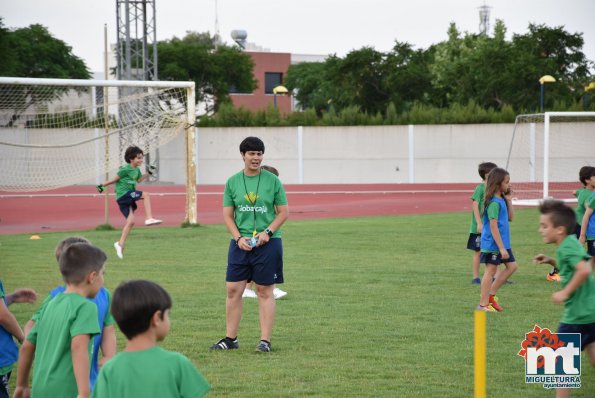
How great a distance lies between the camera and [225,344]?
8570mm

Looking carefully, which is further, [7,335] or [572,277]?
[572,277]

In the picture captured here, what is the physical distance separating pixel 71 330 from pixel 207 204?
86.6 ft

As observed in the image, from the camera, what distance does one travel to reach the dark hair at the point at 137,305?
12.6 feet

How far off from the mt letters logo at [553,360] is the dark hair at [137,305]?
3.41 metres

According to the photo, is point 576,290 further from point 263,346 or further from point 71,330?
point 71,330

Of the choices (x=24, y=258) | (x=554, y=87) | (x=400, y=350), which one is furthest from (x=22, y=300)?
(x=554, y=87)

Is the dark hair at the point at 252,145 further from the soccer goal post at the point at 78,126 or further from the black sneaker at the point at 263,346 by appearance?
the soccer goal post at the point at 78,126

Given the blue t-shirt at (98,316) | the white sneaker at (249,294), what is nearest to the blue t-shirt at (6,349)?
the blue t-shirt at (98,316)

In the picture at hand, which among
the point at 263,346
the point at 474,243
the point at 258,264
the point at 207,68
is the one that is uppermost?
the point at 207,68

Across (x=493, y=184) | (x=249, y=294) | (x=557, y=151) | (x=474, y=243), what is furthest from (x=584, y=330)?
(x=557, y=151)

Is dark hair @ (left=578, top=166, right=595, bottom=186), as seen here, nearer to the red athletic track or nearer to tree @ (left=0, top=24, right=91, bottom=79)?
the red athletic track

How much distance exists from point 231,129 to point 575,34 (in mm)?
24169

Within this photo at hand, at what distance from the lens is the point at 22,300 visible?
17.8 feet

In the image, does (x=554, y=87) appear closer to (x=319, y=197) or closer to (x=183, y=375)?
(x=319, y=197)
